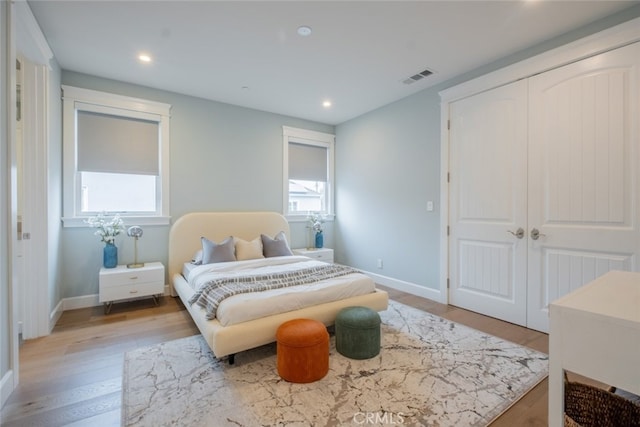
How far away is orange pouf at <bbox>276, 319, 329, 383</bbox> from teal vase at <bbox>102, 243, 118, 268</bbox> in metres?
2.54

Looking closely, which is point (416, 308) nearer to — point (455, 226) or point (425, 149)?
point (455, 226)

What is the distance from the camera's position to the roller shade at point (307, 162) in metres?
5.14

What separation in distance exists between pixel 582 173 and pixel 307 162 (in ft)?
12.3

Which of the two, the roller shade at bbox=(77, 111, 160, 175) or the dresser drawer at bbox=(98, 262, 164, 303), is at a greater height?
A: the roller shade at bbox=(77, 111, 160, 175)

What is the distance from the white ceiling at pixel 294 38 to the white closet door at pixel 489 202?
0.56m

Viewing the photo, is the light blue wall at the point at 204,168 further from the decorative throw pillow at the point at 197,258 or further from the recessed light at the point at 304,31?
the recessed light at the point at 304,31

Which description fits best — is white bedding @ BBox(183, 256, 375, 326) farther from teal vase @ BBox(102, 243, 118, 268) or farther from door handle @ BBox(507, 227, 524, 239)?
door handle @ BBox(507, 227, 524, 239)

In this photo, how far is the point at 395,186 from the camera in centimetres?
432

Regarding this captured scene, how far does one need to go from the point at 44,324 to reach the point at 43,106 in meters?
2.04

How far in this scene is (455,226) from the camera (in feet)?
11.7

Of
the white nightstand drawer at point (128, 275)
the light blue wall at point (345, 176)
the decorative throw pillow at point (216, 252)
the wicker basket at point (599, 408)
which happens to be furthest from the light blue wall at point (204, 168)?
the wicker basket at point (599, 408)

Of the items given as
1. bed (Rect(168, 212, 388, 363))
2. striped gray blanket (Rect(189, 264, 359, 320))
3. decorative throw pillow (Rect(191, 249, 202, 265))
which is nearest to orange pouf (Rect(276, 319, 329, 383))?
bed (Rect(168, 212, 388, 363))

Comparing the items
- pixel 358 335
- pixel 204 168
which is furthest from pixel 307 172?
pixel 358 335

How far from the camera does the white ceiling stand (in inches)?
90.8
